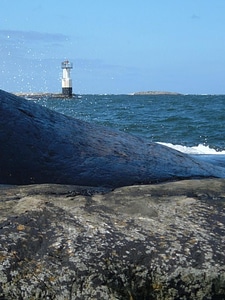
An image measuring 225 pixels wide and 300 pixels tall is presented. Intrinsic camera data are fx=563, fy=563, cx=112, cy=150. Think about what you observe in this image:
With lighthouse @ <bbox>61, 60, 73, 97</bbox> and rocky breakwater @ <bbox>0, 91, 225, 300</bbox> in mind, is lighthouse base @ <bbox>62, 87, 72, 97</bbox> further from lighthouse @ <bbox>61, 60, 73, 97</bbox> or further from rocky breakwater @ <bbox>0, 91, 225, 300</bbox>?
rocky breakwater @ <bbox>0, 91, 225, 300</bbox>

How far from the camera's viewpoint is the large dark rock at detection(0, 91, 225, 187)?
3.89 metres

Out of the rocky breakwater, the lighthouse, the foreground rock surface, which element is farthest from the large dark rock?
the lighthouse

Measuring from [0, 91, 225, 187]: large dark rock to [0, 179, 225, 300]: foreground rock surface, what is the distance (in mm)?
1417

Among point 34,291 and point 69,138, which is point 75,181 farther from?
point 34,291

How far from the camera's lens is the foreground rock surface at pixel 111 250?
6.89ft

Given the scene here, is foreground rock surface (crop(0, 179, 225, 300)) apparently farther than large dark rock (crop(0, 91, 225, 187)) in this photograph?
No

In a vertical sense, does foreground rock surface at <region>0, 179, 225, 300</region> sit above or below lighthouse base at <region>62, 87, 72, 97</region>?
below

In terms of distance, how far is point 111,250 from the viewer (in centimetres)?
219

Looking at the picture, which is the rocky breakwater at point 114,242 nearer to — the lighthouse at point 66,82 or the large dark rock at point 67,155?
the large dark rock at point 67,155

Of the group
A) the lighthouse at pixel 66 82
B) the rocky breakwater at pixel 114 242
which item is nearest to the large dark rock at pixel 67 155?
the rocky breakwater at pixel 114 242

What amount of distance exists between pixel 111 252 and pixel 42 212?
1.21 ft

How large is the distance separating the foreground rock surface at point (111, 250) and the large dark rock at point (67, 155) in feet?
4.65

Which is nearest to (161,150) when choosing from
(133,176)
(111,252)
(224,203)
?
(133,176)

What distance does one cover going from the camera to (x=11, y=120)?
4.11 metres
